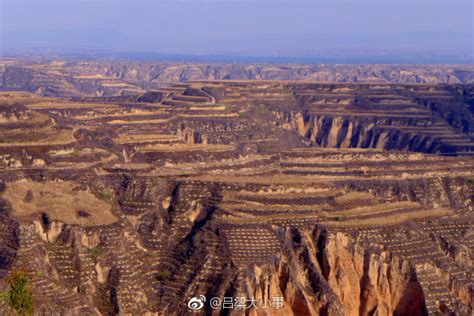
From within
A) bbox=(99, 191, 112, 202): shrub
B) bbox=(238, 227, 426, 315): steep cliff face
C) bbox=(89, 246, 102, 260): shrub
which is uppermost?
bbox=(99, 191, 112, 202): shrub

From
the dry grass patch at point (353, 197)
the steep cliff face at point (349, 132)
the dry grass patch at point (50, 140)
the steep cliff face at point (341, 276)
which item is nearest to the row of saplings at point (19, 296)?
the steep cliff face at point (341, 276)

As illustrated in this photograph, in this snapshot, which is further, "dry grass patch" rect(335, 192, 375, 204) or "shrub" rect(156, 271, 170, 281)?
"dry grass patch" rect(335, 192, 375, 204)

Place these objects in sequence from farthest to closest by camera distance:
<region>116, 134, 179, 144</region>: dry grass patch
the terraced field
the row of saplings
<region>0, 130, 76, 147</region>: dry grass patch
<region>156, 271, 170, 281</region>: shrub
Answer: <region>116, 134, 179, 144</region>: dry grass patch < <region>0, 130, 76, 147</region>: dry grass patch < <region>156, 271, 170, 281</region>: shrub < the terraced field < the row of saplings

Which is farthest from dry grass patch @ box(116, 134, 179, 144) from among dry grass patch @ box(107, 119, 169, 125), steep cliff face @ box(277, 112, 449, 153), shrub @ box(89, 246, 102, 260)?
steep cliff face @ box(277, 112, 449, 153)

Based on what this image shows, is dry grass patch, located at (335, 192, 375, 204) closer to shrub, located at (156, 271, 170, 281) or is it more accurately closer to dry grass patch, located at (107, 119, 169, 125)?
shrub, located at (156, 271, 170, 281)

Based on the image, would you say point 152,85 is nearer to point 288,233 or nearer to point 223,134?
point 223,134

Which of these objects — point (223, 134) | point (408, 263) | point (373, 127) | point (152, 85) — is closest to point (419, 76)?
point (152, 85)
